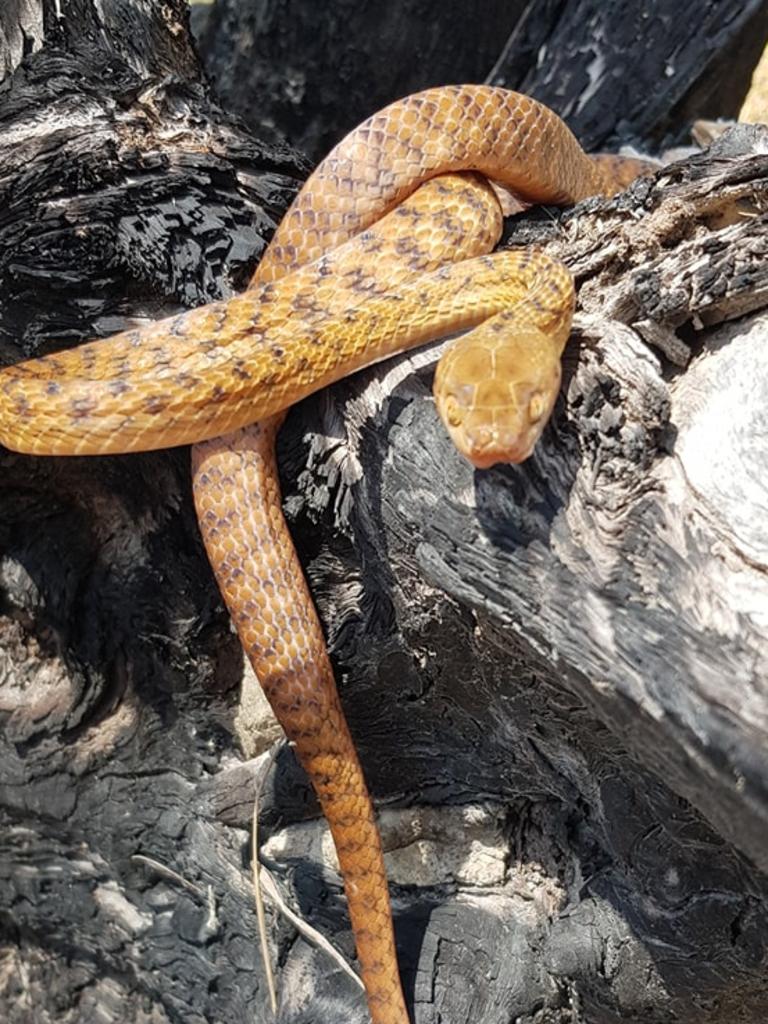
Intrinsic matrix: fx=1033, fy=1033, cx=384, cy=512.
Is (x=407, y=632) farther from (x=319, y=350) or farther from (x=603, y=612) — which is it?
(x=603, y=612)

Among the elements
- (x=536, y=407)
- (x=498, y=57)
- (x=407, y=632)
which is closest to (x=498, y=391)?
(x=536, y=407)

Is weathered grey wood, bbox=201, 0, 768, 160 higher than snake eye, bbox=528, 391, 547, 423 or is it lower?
higher

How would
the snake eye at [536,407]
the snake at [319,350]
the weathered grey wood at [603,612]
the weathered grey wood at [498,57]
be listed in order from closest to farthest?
the weathered grey wood at [603,612]
the snake eye at [536,407]
the snake at [319,350]
the weathered grey wood at [498,57]

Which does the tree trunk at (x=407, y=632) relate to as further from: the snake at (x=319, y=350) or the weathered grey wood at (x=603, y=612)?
the snake at (x=319, y=350)

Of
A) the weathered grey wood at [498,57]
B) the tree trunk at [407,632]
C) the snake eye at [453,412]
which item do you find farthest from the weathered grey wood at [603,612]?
the weathered grey wood at [498,57]

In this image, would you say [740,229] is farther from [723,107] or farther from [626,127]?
[723,107]

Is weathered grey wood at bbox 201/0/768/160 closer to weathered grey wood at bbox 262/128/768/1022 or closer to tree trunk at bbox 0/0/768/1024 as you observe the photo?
tree trunk at bbox 0/0/768/1024

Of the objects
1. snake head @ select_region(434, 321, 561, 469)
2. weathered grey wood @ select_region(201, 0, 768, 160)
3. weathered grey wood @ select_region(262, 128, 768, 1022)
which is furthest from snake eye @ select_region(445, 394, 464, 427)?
weathered grey wood @ select_region(201, 0, 768, 160)

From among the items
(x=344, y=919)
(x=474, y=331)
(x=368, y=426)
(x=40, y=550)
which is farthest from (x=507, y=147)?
(x=344, y=919)
